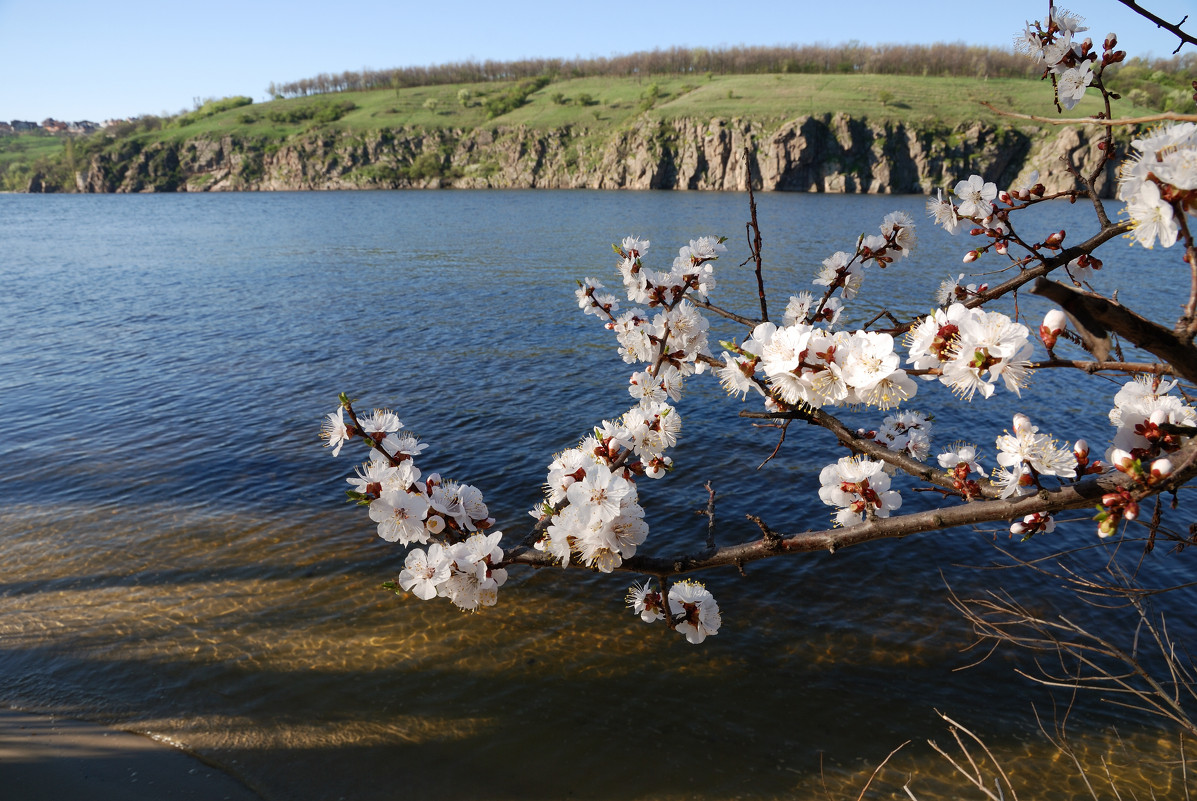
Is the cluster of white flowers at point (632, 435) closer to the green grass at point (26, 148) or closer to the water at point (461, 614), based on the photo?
the water at point (461, 614)

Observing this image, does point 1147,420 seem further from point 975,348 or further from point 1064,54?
point 1064,54

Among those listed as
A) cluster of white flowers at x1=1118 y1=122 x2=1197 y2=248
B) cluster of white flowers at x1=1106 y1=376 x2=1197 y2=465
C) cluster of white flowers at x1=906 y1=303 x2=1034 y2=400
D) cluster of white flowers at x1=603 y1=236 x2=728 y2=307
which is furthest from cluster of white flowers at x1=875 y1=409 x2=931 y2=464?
cluster of white flowers at x1=1118 y1=122 x2=1197 y2=248

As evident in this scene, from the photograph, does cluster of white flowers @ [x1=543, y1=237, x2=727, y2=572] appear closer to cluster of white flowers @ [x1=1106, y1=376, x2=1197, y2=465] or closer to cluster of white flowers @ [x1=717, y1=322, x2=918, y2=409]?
cluster of white flowers @ [x1=717, y1=322, x2=918, y2=409]

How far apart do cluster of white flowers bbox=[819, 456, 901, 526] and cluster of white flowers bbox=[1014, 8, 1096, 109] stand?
6.96ft

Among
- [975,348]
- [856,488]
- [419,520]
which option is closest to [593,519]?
[419,520]

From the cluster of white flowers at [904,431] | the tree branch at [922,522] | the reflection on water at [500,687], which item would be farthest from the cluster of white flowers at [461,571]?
the cluster of white flowers at [904,431]

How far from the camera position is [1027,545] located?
8.48 metres

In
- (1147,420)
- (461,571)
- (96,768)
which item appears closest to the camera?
(1147,420)

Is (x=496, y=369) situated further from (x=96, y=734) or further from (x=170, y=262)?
(x=170, y=262)

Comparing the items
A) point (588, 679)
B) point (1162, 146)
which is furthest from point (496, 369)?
point (1162, 146)

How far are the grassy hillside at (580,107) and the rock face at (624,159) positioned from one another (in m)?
3.21

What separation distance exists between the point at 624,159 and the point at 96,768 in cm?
10009

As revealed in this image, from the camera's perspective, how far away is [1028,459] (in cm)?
244

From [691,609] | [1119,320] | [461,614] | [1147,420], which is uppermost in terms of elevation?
[1119,320]
